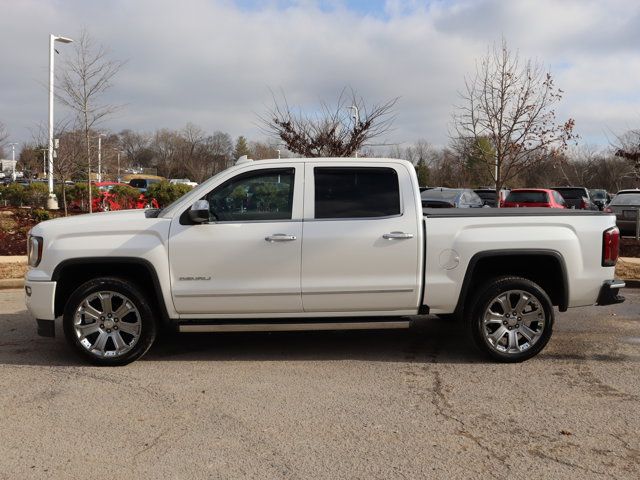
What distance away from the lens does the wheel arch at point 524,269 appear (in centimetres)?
525

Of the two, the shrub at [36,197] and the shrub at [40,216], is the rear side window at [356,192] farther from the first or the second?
the shrub at [36,197]

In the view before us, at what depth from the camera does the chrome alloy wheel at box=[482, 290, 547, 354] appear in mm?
5328

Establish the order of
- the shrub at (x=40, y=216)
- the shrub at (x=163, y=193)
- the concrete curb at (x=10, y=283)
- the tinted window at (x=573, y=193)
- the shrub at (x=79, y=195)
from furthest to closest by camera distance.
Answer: the tinted window at (x=573, y=193), the shrub at (x=163, y=193), the shrub at (x=79, y=195), the shrub at (x=40, y=216), the concrete curb at (x=10, y=283)

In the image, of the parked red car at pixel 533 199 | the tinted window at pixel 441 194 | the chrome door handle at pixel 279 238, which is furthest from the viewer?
the tinted window at pixel 441 194

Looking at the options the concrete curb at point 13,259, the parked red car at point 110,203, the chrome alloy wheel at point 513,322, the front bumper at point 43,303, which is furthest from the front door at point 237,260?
the parked red car at point 110,203

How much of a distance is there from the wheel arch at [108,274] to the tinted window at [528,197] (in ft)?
44.5

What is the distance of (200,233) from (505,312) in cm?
288

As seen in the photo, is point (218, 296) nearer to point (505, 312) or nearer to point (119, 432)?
point (119, 432)

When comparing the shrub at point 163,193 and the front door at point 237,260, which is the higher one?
the shrub at point 163,193

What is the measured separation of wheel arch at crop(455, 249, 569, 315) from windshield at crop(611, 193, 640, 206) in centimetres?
1079

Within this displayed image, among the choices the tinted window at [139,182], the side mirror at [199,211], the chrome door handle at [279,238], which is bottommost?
the chrome door handle at [279,238]

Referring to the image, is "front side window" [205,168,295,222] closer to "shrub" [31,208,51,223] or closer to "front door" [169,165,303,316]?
"front door" [169,165,303,316]

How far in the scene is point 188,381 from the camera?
16.1 feet

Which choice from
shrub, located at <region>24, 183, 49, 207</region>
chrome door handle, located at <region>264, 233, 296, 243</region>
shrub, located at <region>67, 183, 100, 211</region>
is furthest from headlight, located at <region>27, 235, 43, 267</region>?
shrub, located at <region>24, 183, 49, 207</region>
